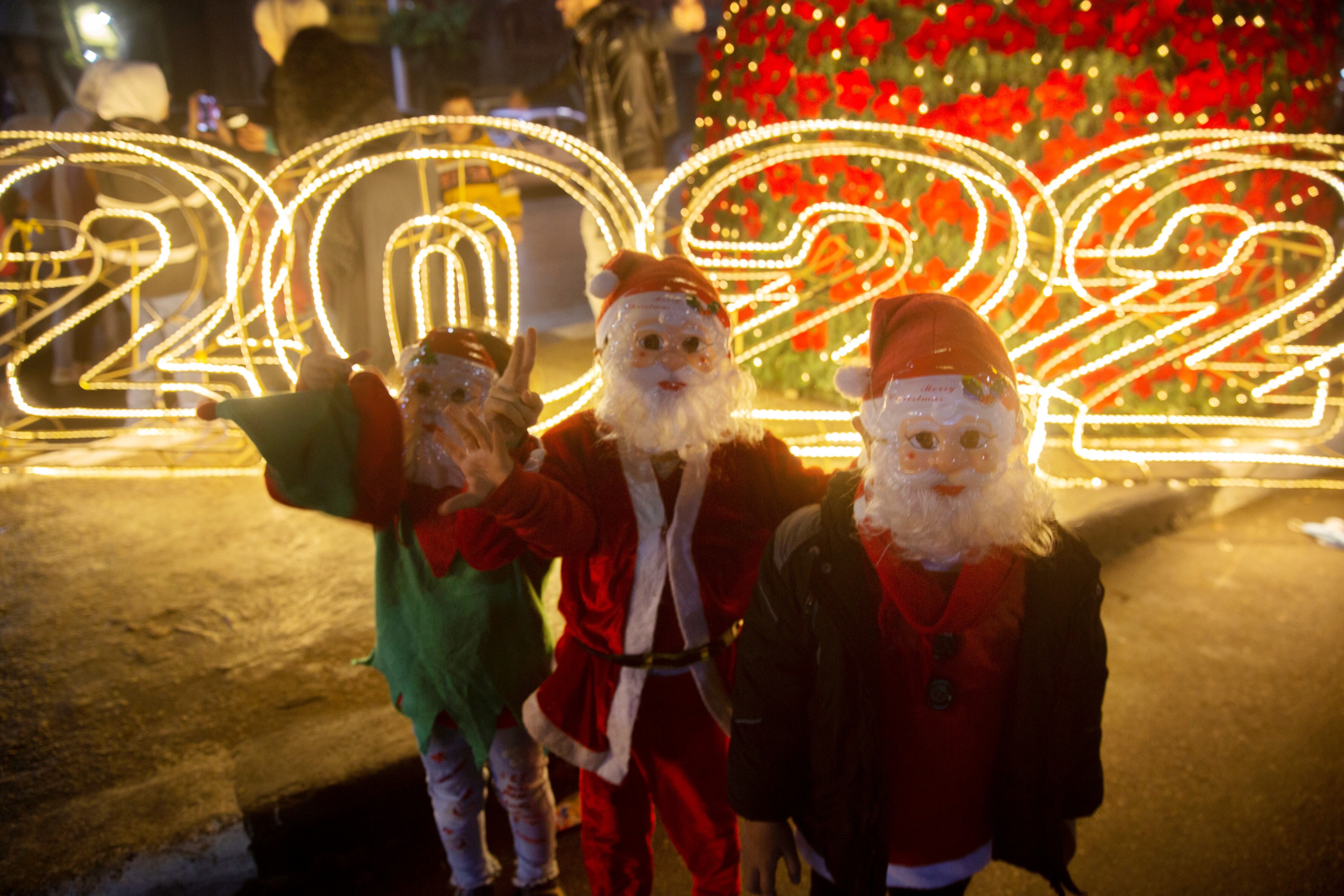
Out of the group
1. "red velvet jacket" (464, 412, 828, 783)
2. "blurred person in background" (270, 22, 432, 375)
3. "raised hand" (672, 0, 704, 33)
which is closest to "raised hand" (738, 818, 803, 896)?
"red velvet jacket" (464, 412, 828, 783)

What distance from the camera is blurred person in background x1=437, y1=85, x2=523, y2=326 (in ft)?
16.4

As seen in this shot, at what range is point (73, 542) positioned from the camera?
4023 mm

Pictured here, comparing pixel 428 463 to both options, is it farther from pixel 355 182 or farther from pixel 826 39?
pixel 826 39

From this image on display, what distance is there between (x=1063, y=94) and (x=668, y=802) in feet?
15.2

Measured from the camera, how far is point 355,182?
4.12 m

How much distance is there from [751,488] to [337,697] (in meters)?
1.90

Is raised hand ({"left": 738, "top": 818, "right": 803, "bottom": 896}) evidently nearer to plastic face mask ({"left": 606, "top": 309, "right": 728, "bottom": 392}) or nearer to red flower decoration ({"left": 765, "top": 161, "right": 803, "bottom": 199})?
plastic face mask ({"left": 606, "top": 309, "right": 728, "bottom": 392})

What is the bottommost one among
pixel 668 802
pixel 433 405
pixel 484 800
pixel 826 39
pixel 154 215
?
pixel 484 800

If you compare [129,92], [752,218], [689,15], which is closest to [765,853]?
[689,15]

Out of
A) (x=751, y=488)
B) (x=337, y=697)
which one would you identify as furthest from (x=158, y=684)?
(x=751, y=488)

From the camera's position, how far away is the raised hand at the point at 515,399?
1787 mm

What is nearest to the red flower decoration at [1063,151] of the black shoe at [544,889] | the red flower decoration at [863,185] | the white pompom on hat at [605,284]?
the red flower decoration at [863,185]

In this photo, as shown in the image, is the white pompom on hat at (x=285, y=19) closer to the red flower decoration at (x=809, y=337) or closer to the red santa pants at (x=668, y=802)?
the red flower decoration at (x=809, y=337)

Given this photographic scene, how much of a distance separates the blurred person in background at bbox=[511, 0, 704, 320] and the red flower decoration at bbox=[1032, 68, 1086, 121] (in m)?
2.27
